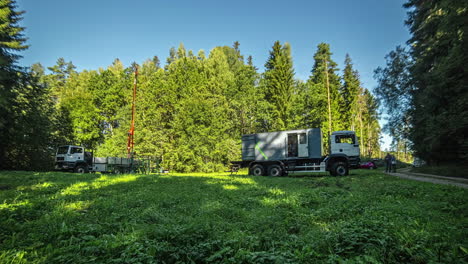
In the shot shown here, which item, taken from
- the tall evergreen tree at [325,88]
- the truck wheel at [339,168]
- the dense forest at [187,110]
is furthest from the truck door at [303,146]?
the tall evergreen tree at [325,88]

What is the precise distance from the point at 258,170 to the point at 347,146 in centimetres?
752

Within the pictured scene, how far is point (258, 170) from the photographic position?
1920 cm

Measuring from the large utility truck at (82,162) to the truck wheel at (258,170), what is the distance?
514 inches

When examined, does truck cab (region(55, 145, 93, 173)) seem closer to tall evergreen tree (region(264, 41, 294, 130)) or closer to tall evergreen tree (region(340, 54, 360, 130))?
tall evergreen tree (region(264, 41, 294, 130))

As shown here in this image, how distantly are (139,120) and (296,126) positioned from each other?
2213cm

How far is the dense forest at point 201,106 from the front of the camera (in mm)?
20906

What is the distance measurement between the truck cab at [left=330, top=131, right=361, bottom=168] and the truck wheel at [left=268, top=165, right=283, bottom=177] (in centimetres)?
469

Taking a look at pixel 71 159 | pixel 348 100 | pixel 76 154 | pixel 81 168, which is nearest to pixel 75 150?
pixel 76 154

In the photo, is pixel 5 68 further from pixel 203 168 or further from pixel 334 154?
pixel 334 154

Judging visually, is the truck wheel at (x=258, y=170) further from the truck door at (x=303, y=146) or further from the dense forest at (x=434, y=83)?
the dense forest at (x=434, y=83)

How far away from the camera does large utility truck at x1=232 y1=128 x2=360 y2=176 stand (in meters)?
18.1

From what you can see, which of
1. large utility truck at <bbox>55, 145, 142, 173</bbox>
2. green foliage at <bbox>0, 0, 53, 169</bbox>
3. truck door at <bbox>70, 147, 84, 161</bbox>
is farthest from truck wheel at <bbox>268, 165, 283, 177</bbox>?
green foliage at <bbox>0, 0, 53, 169</bbox>

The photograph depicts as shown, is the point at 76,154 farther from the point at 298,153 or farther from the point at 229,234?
the point at 229,234

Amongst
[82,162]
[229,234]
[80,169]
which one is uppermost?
[82,162]
